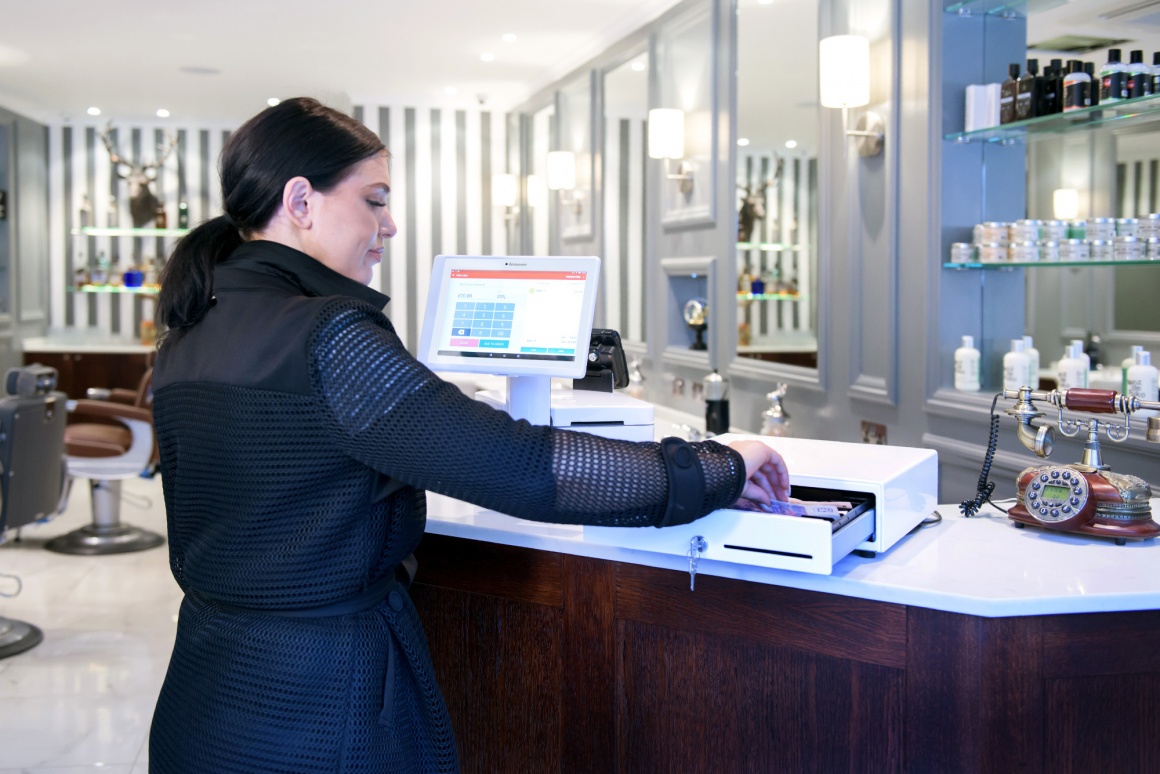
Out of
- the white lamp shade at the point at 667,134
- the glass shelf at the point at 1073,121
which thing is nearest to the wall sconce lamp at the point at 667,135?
the white lamp shade at the point at 667,134

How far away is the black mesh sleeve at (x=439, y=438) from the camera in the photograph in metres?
1.14

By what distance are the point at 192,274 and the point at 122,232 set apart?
8733mm

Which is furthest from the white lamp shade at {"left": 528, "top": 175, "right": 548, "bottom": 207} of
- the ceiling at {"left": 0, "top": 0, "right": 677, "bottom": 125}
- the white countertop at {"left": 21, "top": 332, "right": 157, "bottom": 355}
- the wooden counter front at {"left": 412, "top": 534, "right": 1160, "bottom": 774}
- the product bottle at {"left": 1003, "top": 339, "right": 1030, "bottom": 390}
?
the wooden counter front at {"left": 412, "top": 534, "right": 1160, "bottom": 774}

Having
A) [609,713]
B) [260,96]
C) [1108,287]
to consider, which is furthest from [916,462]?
[260,96]

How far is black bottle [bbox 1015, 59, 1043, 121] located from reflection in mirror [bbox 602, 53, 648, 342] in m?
2.55

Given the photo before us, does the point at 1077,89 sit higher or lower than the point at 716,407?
higher

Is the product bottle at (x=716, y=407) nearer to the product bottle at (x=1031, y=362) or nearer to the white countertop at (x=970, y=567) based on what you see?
the product bottle at (x=1031, y=362)

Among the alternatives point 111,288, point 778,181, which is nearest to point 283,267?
point 778,181

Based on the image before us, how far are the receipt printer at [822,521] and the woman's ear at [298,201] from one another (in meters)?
0.67

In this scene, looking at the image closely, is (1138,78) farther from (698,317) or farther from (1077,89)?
(698,317)

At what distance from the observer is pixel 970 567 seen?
5.24 feet

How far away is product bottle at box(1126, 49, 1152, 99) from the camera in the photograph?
2.50 m

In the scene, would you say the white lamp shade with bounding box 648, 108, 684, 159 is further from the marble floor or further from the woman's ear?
the woman's ear

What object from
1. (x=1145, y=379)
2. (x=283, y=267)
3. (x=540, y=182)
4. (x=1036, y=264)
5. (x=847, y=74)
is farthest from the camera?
(x=540, y=182)
